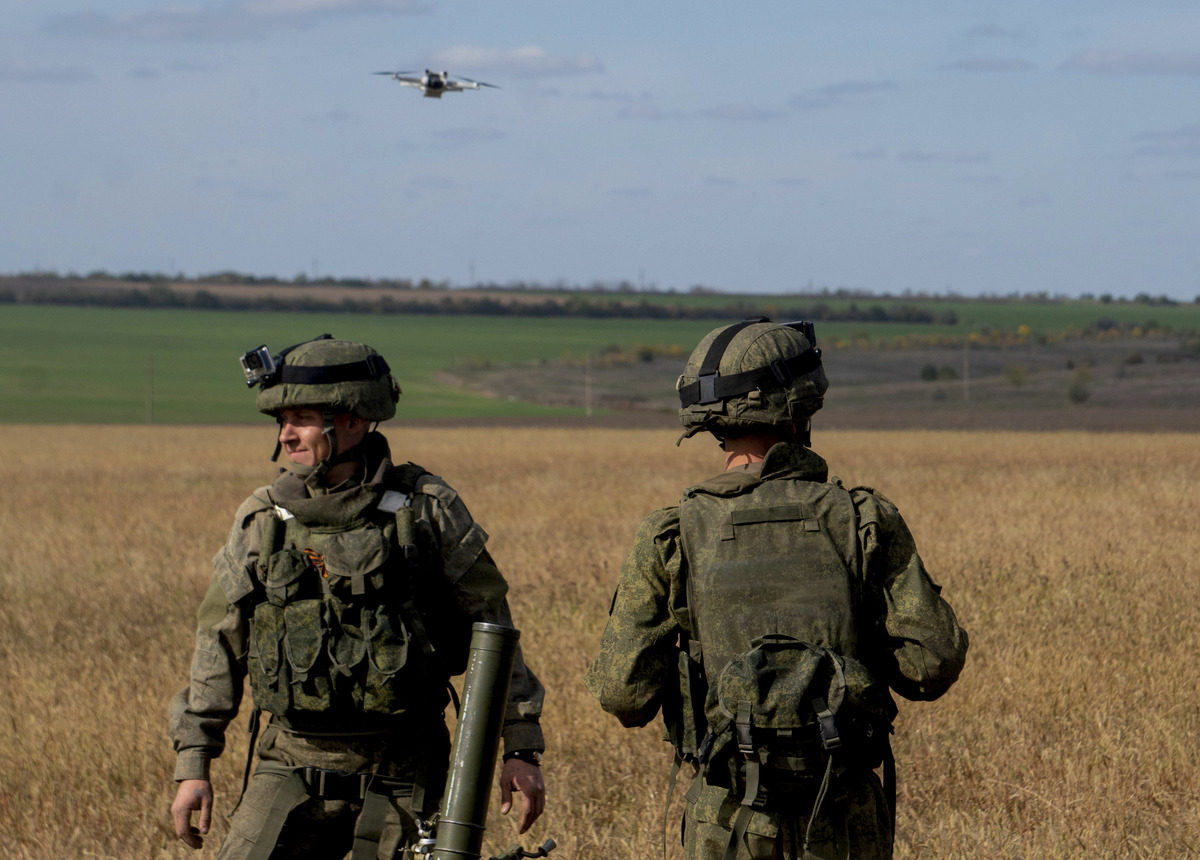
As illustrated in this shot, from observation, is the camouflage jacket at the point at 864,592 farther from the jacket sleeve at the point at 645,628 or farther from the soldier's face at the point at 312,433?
the soldier's face at the point at 312,433

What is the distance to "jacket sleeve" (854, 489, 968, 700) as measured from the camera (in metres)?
3.12

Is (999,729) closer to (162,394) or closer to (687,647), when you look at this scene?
(687,647)

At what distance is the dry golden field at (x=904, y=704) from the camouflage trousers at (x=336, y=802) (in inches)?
57.8

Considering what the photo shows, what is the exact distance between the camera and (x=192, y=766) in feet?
12.0

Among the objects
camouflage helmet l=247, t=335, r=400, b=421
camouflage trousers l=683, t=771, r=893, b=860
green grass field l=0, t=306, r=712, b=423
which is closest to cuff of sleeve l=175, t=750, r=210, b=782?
camouflage helmet l=247, t=335, r=400, b=421

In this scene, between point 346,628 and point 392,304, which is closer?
point 346,628

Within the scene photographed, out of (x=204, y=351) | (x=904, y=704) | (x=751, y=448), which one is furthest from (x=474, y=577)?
(x=204, y=351)

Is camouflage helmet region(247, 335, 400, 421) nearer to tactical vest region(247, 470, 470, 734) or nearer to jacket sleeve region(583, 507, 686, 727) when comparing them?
tactical vest region(247, 470, 470, 734)

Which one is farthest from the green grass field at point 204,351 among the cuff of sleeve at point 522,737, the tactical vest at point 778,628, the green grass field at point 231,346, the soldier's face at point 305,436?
the tactical vest at point 778,628

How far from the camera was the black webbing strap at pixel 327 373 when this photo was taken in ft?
12.0

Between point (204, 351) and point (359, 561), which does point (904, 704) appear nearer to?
point (359, 561)

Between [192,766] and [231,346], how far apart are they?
130 metres

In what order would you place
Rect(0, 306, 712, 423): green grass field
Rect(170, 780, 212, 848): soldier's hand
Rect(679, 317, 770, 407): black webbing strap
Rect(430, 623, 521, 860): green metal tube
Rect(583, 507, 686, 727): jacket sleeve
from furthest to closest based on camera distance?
1. Rect(0, 306, 712, 423): green grass field
2. Rect(170, 780, 212, 848): soldier's hand
3. Rect(679, 317, 770, 407): black webbing strap
4. Rect(583, 507, 686, 727): jacket sleeve
5. Rect(430, 623, 521, 860): green metal tube

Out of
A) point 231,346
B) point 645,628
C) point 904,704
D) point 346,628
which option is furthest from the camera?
point 231,346
